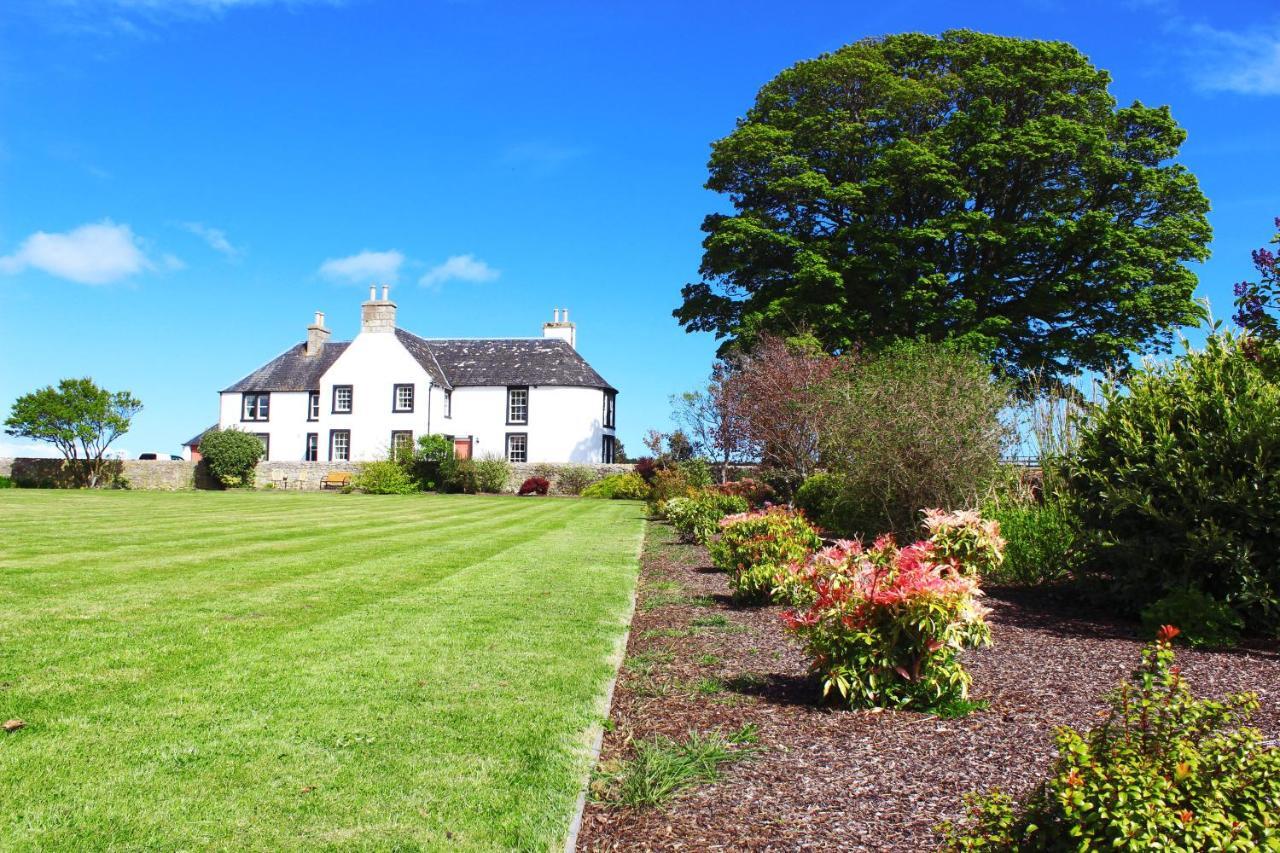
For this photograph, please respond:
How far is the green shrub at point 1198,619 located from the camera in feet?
22.0

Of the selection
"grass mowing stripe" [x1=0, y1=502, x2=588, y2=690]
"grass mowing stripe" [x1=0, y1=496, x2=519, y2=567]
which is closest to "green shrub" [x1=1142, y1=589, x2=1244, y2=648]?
"grass mowing stripe" [x1=0, y1=502, x2=588, y2=690]

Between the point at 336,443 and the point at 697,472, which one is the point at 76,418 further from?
the point at 697,472

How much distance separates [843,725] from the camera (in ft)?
16.8

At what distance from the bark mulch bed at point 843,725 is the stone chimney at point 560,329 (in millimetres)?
39124

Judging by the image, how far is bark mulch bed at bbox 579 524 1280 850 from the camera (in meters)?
3.79

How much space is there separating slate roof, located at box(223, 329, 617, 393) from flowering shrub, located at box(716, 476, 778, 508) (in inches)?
868

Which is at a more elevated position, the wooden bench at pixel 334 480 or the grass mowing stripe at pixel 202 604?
the wooden bench at pixel 334 480

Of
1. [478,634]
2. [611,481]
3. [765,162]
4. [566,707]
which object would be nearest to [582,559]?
[478,634]

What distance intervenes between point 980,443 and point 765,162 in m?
20.9

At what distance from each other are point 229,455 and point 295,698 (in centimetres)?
3882

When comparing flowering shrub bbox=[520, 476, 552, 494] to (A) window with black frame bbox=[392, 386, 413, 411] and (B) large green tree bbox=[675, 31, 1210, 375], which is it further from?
(B) large green tree bbox=[675, 31, 1210, 375]

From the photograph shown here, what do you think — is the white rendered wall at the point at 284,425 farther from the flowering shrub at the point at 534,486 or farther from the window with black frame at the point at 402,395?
the flowering shrub at the point at 534,486

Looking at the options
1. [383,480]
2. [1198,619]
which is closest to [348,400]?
[383,480]

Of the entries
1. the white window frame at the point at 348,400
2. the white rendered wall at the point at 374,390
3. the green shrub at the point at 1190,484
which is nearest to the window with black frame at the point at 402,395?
the white rendered wall at the point at 374,390
